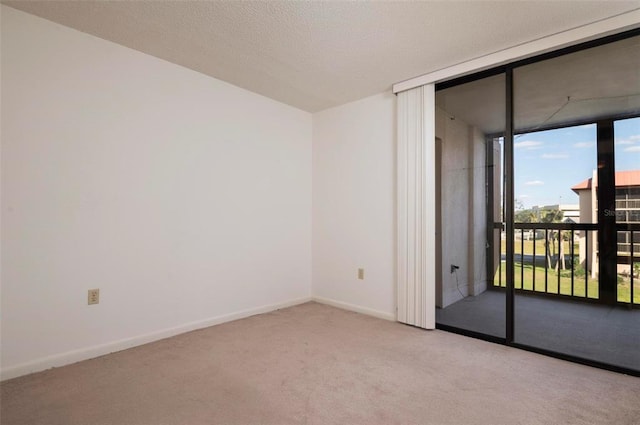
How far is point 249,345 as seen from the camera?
2502mm

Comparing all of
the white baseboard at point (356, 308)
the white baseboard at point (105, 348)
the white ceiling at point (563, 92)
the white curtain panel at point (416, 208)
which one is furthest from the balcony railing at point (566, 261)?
the white baseboard at point (105, 348)

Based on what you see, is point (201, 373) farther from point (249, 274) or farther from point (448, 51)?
point (448, 51)

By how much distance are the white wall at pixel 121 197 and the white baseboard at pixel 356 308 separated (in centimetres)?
38

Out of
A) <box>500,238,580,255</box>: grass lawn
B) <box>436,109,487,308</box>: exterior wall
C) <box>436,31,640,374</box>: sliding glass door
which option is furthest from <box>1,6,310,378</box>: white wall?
<box>500,238,580,255</box>: grass lawn

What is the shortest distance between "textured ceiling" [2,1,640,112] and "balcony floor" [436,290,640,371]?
214 centimetres

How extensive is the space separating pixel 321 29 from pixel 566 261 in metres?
2.77

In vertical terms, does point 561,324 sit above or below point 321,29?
below

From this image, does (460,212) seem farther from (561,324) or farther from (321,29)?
(321,29)

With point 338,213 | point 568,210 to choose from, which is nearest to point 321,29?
point 338,213

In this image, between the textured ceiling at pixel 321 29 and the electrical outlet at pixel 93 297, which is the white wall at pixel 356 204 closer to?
the textured ceiling at pixel 321 29

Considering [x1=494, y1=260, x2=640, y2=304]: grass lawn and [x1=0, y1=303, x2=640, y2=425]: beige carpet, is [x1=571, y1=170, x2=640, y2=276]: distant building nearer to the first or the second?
[x1=494, y1=260, x2=640, y2=304]: grass lawn

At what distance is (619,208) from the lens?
230 centimetres

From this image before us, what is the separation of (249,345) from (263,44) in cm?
228

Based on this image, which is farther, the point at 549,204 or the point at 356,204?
the point at 356,204
